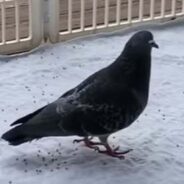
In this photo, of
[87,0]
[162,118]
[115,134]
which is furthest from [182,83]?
[87,0]

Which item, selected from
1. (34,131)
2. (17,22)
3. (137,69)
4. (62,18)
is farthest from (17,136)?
(62,18)

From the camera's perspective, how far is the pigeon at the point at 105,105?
2.18 m

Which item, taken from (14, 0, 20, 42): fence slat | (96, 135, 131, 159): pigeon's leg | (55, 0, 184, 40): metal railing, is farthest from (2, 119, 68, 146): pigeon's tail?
(55, 0, 184, 40): metal railing

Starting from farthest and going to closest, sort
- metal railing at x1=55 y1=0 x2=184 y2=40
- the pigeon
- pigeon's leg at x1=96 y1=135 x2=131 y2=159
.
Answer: metal railing at x1=55 y1=0 x2=184 y2=40 → pigeon's leg at x1=96 y1=135 x2=131 y2=159 → the pigeon

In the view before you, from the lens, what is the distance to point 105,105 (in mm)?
2176

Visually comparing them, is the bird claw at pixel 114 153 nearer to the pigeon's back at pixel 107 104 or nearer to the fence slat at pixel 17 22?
the pigeon's back at pixel 107 104

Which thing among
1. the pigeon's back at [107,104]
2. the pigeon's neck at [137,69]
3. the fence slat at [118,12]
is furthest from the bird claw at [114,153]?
the fence slat at [118,12]

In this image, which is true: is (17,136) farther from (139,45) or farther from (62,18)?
(62,18)

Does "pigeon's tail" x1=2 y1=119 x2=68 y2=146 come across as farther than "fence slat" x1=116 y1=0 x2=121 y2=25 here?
No

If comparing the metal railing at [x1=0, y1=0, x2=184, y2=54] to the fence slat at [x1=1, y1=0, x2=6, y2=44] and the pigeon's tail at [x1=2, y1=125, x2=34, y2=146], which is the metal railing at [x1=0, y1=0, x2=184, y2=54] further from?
the pigeon's tail at [x1=2, y1=125, x2=34, y2=146]

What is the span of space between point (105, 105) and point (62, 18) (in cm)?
162

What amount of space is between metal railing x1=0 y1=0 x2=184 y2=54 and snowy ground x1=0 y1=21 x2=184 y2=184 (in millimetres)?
93

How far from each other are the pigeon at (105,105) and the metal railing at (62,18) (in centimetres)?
108

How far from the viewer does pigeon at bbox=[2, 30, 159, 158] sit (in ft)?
7.14
